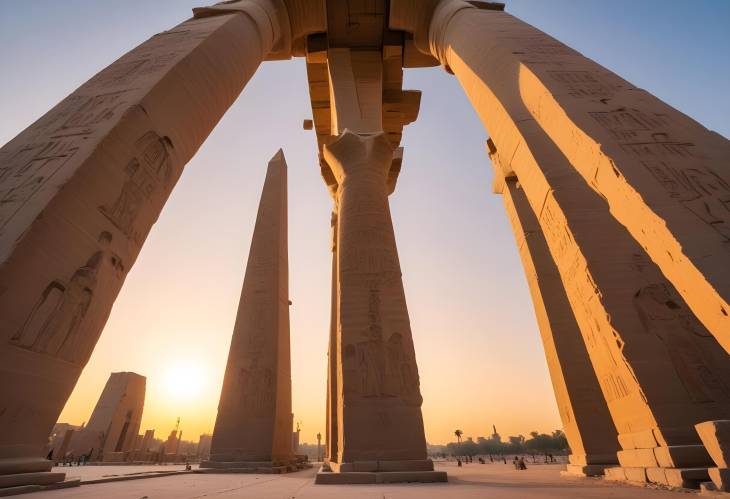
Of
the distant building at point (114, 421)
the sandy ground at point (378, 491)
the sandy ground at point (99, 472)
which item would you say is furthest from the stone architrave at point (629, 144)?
the distant building at point (114, 421)

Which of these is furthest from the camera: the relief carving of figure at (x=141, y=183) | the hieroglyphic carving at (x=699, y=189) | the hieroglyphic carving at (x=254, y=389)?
the hieroglyphic carving at (x=254, y=389)

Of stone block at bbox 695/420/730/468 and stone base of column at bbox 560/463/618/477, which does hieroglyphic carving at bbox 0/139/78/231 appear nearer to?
stone block at bbox 695/420/730/468

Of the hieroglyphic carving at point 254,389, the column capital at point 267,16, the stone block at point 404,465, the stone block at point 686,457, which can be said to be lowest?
the stone block at point 686,457

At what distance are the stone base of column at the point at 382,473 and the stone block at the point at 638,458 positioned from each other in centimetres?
198

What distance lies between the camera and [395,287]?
6.26 m

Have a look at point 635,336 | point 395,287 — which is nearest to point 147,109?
point 395,287

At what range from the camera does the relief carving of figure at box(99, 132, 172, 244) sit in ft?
12.8

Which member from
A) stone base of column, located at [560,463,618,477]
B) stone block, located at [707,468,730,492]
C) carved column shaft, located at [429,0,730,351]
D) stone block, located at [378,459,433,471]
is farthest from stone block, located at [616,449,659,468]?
stone block, located at [378,459,433,471]

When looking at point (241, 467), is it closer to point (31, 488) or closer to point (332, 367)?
point (332, 367)

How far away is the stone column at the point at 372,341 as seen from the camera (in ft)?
16.0

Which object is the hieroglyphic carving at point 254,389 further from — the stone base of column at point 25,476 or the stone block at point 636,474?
the stone block at point 636,474

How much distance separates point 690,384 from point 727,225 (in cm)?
205

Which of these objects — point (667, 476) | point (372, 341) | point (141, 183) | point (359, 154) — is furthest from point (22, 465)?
point (359, 154)

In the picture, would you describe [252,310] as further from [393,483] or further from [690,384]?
[690,384]
